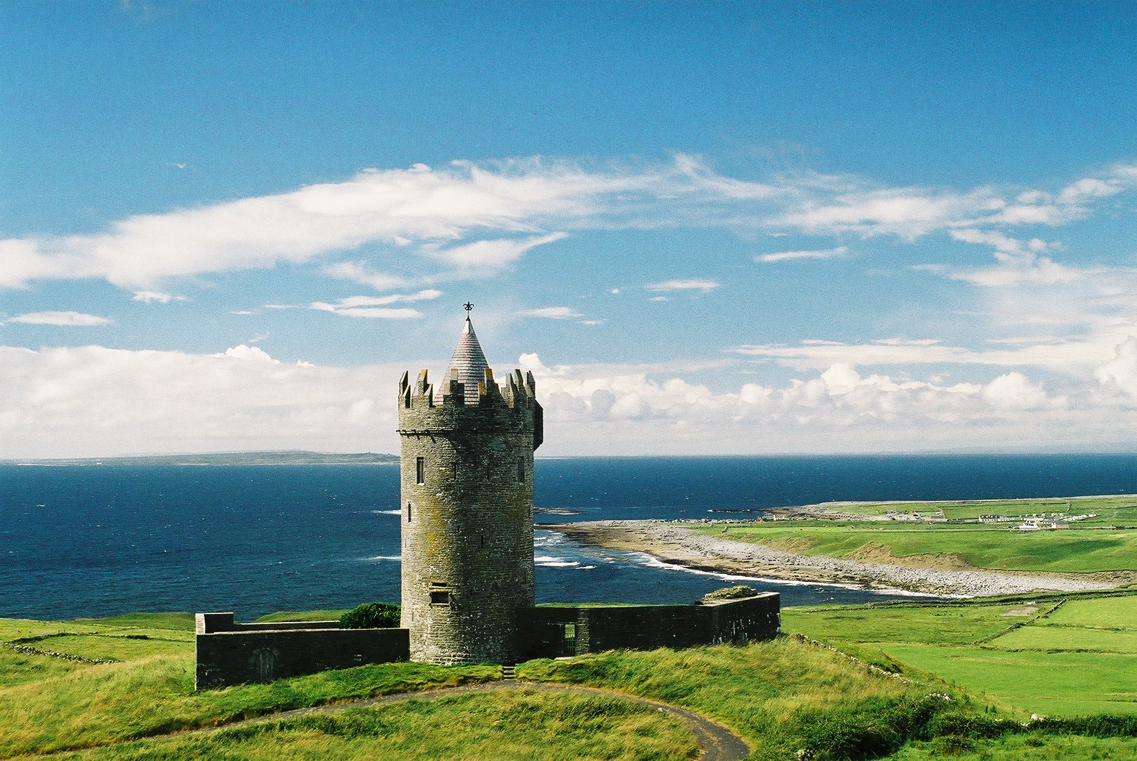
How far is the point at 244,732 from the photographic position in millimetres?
23609

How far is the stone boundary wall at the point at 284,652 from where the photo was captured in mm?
27547

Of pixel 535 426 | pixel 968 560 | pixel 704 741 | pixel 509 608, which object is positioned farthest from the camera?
pixel 968 560

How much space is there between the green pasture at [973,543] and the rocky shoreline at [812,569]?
12.7ft

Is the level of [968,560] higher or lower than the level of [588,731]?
lower

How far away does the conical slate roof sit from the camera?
30219mm

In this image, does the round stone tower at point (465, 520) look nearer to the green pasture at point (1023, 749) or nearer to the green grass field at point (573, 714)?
the green grass field at point (573, 714)

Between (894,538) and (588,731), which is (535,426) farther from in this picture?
(894,538)

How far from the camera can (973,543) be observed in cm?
12325

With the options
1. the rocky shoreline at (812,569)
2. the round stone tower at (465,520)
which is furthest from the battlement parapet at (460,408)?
the rocky shoreline at (812,569)

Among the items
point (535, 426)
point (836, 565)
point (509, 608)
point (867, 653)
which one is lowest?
point (836, 565)

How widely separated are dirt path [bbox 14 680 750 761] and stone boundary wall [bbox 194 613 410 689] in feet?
8.79

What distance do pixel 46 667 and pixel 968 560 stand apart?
106144mm

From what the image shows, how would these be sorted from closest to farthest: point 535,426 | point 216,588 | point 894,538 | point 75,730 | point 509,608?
1. point 75,730
2. point 509,608
3. point 535,426
4. point 216,588
5. point 894,538

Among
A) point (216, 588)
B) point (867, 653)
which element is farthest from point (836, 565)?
point (867, 653)
